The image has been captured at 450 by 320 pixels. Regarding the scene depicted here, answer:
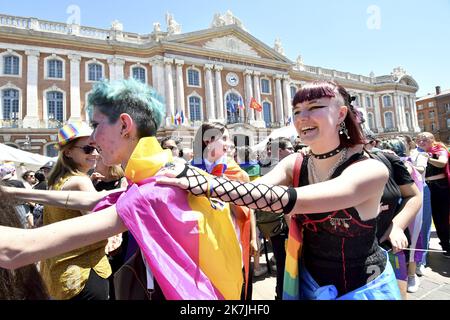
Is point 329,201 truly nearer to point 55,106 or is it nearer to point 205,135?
point 205,135

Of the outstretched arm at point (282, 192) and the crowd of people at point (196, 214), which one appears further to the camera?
the outstretched arm at point (282, 192)

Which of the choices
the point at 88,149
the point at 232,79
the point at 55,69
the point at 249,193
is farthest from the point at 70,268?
the point at 232,79

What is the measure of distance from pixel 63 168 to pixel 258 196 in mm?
1808

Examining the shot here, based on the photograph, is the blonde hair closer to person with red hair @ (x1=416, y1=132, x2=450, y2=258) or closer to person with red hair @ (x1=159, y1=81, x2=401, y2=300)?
person with red hair @ (x1=159, y1=81, x2=401, y2=300)

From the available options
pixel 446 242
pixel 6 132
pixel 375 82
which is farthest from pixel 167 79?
pixel 375 82

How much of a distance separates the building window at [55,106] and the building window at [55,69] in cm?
139

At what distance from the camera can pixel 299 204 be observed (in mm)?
1249

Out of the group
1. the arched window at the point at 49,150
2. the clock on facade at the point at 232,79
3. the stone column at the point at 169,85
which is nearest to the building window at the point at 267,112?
the clock on facade at the point at 232,79

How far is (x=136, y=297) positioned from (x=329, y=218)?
1102 millimetres

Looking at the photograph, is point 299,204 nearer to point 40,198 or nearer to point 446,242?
point 40,198

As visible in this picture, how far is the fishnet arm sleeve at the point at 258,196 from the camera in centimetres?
123

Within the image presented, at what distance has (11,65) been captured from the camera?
20969 millimetres

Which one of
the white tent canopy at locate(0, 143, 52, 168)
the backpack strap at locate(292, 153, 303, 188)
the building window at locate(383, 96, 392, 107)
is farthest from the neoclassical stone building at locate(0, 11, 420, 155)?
the backpack strap at locate(292, 153, 303, 188)

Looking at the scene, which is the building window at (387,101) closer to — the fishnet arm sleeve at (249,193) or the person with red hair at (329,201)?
the person with red hair at (329,201)
